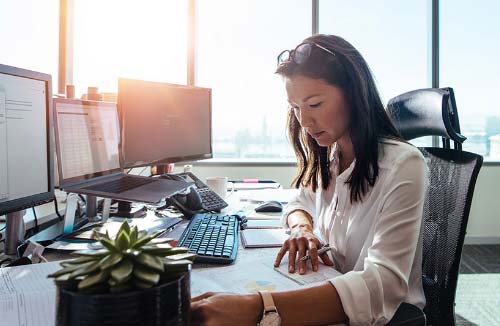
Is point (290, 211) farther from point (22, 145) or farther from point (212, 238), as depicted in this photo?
→ point (22, 145)

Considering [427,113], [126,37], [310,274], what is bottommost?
[310,274]

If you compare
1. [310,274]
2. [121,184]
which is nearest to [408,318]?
[310,274]

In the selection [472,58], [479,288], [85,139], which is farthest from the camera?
[472,58]

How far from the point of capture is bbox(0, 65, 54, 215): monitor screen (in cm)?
84

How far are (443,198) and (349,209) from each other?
0.28m

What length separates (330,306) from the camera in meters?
0.68

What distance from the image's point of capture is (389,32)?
350cm

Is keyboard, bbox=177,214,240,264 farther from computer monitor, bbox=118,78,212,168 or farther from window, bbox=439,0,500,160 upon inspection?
window, bbox=439,0,500,160

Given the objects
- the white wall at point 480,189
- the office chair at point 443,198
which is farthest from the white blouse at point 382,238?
the white wall at point 480,189

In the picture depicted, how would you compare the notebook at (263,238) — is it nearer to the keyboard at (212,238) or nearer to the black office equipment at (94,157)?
the keyboard at (212,238)

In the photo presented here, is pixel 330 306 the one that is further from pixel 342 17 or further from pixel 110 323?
pixel 342 17

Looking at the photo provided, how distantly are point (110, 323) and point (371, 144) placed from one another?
0.75 metres

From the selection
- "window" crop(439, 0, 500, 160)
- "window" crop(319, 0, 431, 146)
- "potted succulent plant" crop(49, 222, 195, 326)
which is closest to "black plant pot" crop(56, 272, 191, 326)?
"potted succulent plant" crop(49, 222, 195, 326)

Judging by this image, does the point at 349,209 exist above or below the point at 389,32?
below
